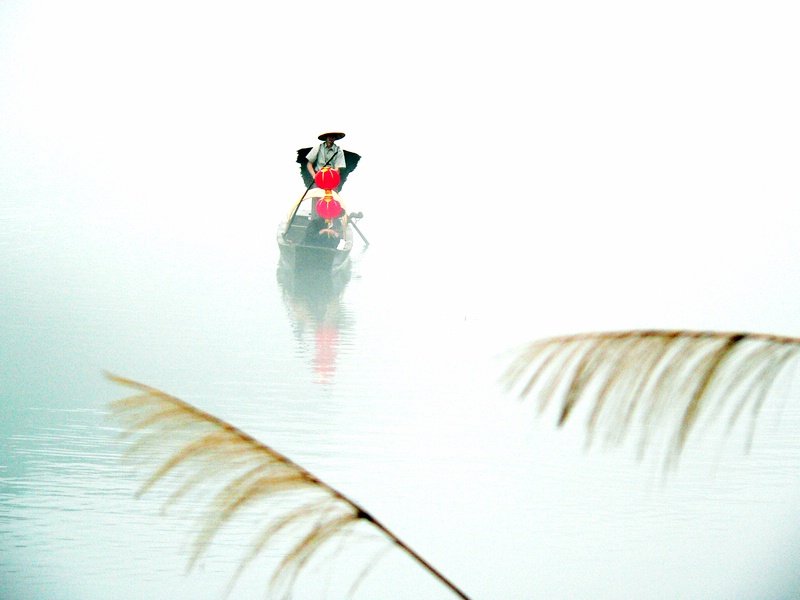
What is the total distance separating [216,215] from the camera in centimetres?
407

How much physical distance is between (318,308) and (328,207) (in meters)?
0.60

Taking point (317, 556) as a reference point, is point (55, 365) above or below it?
above

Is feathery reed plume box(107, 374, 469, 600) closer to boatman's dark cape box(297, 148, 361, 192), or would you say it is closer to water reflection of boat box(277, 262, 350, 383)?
water reflection of boat box(277, 262, 350, 383)

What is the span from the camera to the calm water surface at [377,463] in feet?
4.69

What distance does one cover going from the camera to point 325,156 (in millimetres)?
3047

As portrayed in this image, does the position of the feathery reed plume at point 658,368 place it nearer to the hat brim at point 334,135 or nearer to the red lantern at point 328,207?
the hat brim at point 334,135

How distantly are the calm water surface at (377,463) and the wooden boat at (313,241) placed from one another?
620 mm

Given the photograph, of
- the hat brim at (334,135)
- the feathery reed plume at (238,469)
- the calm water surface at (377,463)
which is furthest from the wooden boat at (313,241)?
the feathery reed plume at (238,469)

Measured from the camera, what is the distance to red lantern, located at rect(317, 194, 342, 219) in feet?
10.5

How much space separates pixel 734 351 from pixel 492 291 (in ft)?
8.37

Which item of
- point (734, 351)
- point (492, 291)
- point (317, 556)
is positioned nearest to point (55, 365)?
point (317, 556)

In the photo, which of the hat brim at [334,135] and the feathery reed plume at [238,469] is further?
the hat brim at [334,135]

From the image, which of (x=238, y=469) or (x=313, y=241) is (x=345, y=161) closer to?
(x=313, y=241)

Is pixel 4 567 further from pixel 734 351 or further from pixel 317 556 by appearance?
pixel 734 351
